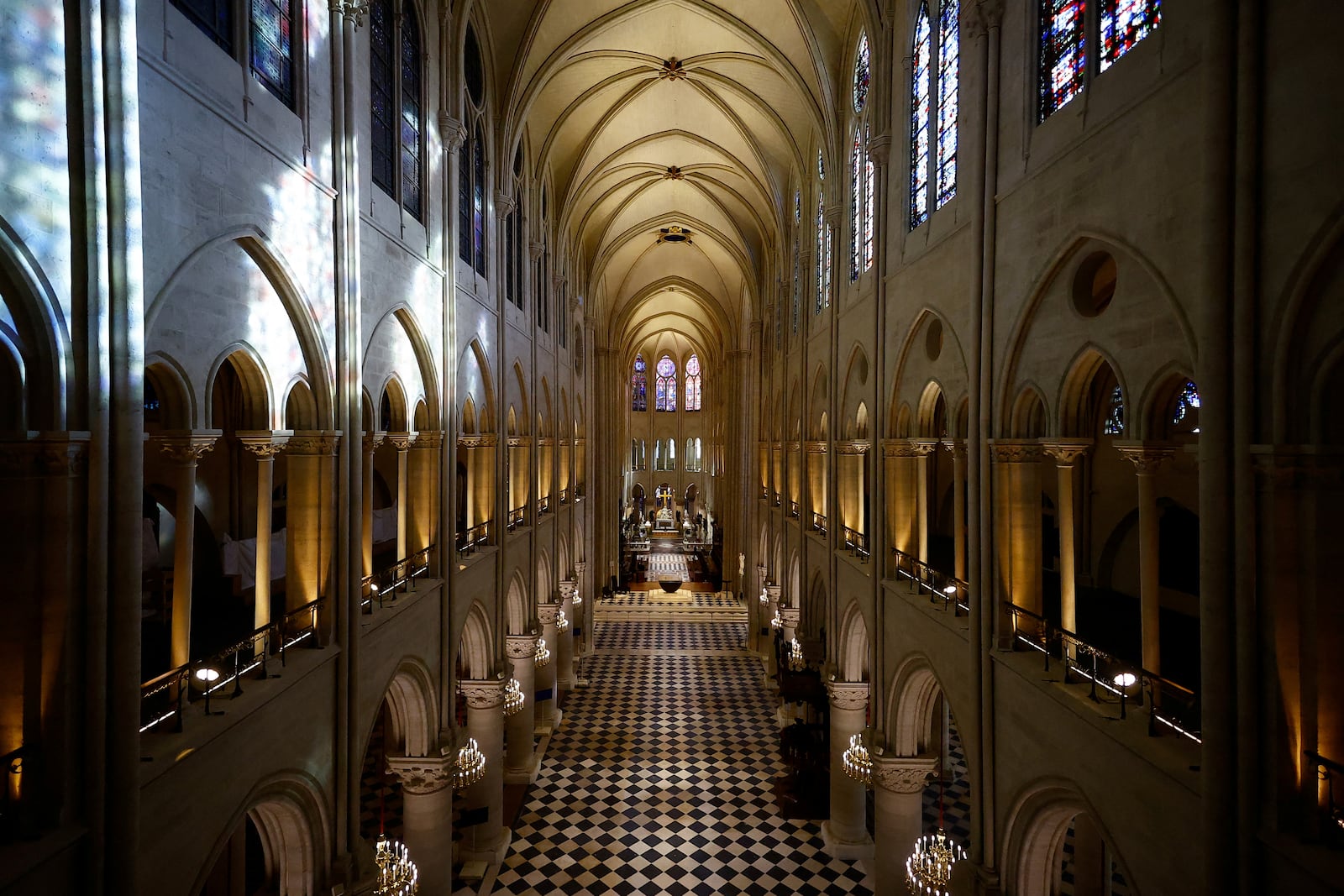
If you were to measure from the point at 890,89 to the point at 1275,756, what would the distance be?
36.6ft

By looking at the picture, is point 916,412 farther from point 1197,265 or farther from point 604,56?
point 604,56

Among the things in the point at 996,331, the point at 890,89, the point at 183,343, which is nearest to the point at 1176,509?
the point at 996,331

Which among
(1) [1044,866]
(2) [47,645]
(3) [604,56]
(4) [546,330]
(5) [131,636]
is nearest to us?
(2) [47,645]

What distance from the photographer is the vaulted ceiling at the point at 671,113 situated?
15570mm

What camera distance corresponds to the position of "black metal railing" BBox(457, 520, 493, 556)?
13312mm

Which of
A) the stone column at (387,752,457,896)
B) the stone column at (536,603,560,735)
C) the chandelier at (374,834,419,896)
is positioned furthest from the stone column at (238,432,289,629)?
the stone column at (536,603,560,735)

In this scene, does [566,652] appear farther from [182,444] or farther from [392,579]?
[182,444]

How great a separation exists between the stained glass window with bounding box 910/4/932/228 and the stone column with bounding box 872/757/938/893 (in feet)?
28.5

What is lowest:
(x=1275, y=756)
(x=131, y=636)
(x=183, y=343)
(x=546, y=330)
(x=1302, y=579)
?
(x=1275, y=756)

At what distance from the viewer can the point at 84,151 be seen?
444 centimetres

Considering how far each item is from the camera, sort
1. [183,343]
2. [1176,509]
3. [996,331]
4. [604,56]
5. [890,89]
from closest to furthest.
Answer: [183,343] < [996,331] < [890,89] < [1176,509] < [604,56]

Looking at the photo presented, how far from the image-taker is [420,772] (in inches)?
434

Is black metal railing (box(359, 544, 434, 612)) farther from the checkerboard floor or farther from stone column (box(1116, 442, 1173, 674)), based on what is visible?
stone column (box(1116, 442, 1173, 674))

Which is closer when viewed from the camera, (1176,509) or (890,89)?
(890,89)
